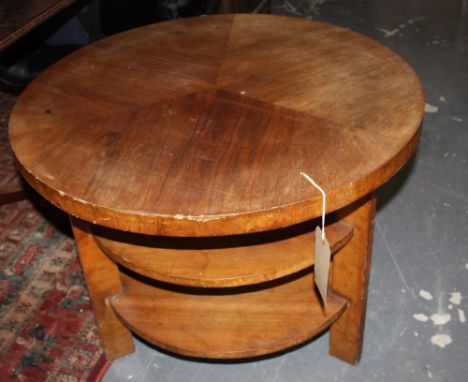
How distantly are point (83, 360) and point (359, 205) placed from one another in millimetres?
827

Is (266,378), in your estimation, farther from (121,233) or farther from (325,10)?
(325,10)

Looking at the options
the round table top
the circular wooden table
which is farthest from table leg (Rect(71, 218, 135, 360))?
the round table top

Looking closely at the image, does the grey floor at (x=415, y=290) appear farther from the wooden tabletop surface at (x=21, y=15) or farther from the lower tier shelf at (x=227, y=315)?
the wooden tabletop surface at (x=21, y=15)

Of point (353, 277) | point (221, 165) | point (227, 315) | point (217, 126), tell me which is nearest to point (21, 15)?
point (217, 126)

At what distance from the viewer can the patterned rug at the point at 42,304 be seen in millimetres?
1621

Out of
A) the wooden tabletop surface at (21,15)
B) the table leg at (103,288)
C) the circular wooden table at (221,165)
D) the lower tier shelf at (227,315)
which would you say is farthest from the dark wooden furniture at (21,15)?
the lower tier shelf at (227,315)

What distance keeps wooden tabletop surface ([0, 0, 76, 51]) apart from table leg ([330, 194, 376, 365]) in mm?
878

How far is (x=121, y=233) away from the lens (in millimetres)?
1369

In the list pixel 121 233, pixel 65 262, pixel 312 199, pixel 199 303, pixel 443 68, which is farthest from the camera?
pixel 443 68

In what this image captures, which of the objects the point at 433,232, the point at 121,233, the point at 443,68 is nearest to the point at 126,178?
the point at 121,233

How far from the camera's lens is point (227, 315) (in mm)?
1468

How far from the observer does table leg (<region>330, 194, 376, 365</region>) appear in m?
1.32

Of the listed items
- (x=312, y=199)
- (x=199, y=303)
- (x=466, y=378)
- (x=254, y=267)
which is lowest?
(x=466, y=378)

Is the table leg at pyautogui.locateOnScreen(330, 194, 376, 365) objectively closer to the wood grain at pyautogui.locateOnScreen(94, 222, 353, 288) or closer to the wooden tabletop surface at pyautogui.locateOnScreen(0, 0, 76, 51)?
the wood grain at pyautogui.locateOnScreen(94, 222, 353, 288)
